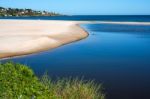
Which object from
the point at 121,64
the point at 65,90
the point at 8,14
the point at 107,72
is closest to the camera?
the point at 65,90

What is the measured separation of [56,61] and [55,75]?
5150 mm

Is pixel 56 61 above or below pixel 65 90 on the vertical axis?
below

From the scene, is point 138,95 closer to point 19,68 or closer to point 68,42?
point 19,68

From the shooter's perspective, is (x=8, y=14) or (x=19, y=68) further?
(x=8, y=14)

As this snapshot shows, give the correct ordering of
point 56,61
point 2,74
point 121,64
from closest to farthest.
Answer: point 2,74, point 121,64, point 56,61

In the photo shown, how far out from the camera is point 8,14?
616 ft

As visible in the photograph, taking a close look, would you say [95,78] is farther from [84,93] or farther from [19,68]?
[19,68]

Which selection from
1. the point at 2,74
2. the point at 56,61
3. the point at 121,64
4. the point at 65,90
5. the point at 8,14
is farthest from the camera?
the point at 8,14

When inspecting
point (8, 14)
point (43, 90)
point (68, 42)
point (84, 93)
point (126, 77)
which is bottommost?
point (8, 14)

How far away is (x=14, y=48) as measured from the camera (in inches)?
1033

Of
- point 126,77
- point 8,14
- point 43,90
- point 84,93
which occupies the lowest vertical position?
point 8,14

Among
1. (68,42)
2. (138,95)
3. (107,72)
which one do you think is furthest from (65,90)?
(68,42)

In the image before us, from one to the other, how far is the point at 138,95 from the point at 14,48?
1472 cm

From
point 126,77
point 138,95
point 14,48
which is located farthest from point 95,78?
point 14,48
